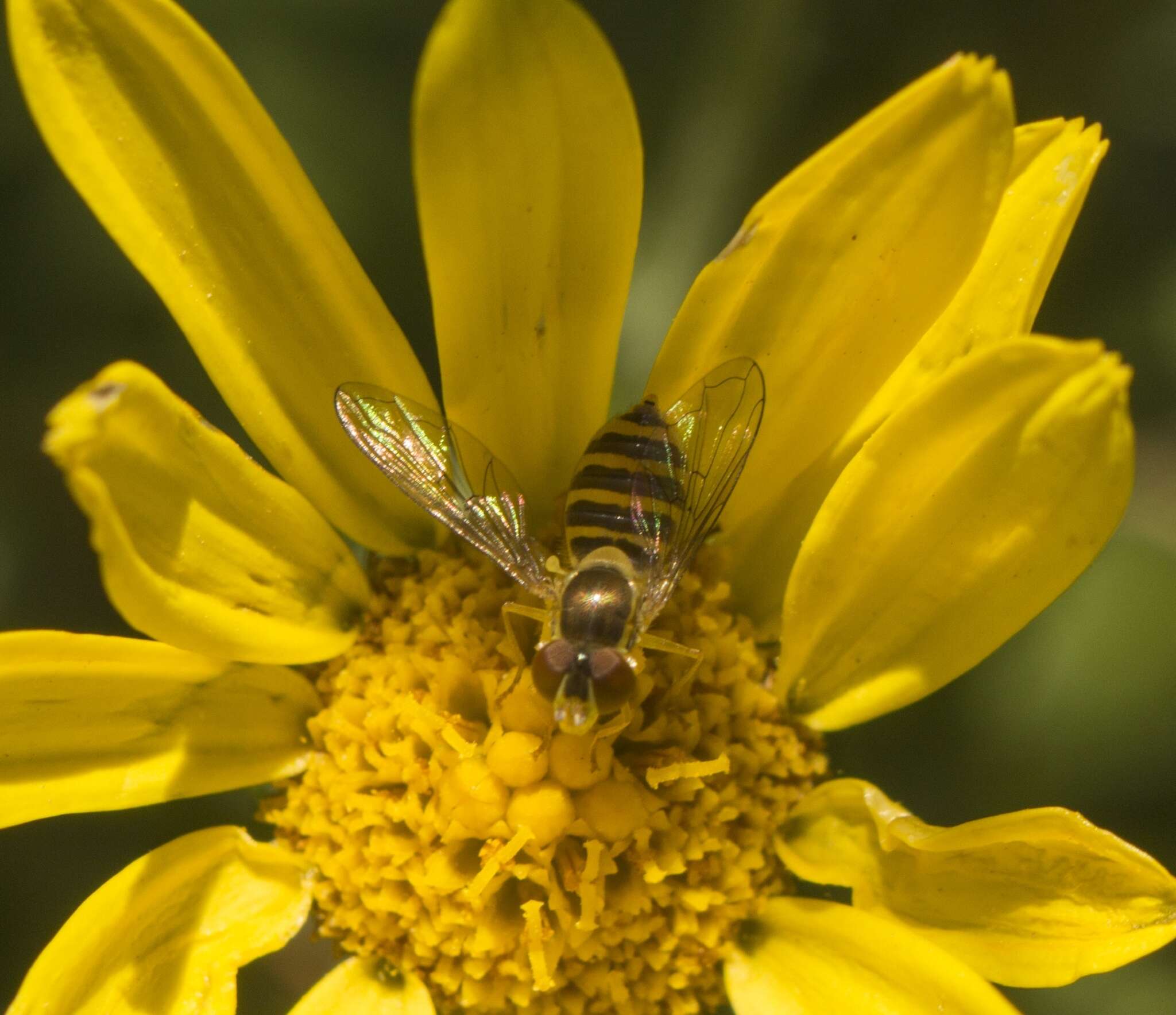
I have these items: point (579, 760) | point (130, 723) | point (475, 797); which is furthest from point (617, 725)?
point (130, 723)

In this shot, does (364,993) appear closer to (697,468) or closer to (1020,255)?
(697,468)

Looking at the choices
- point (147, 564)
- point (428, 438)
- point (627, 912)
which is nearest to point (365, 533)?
point (428, 438)

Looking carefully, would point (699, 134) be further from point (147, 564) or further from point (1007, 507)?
point (147, 564)

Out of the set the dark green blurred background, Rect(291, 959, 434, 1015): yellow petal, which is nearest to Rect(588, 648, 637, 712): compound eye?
Rect(291, 959, 434, 1015): yellow petal

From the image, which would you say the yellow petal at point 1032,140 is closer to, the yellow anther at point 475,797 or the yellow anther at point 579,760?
the yellow anther at point 579,760

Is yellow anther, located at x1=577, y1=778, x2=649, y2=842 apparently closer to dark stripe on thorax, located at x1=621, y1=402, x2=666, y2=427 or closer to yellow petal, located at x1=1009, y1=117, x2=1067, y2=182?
dark stripe on thorax, located at x1=621, y1=402, x2=666, y2=427
